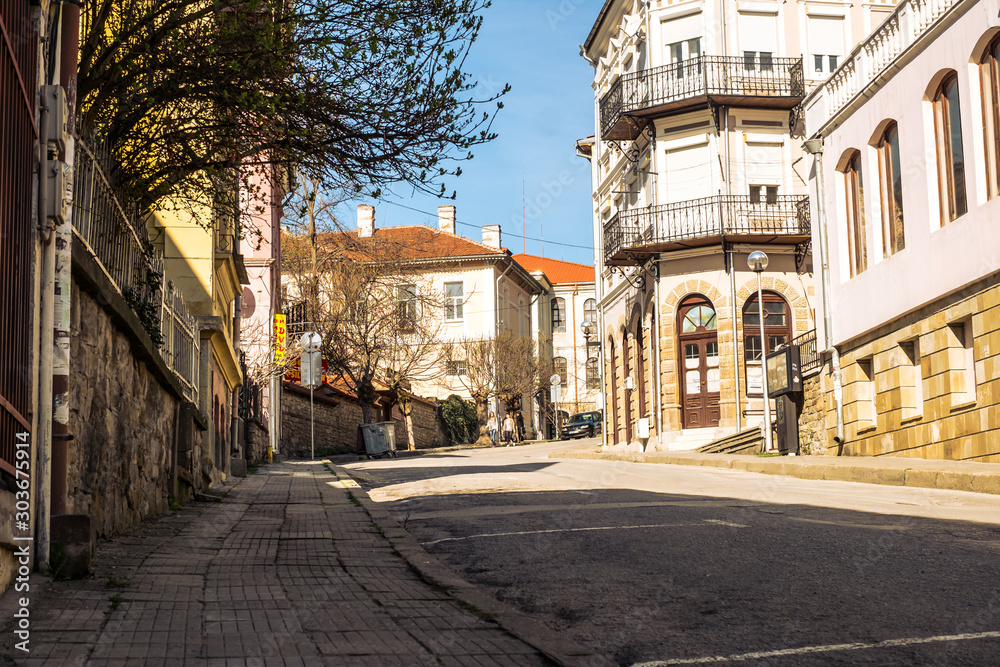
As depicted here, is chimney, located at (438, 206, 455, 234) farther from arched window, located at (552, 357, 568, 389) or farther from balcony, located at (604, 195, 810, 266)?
balcony, located at (604, 195, 810, 266)

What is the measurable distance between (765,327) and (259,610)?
93.0 ft

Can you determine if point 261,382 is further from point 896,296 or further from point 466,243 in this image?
point 466,243

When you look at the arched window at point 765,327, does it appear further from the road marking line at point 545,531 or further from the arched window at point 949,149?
the road marking line at point 545,531

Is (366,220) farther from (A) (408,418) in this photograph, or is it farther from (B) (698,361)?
(B) (698,361)

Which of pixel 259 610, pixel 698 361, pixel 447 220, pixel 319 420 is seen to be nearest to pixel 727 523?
pixel 259 610

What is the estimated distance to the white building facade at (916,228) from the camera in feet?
50.7

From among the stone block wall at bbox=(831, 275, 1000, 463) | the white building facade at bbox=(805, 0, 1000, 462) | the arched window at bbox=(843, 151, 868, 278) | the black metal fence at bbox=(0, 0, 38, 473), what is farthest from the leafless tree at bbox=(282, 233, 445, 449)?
the black metal fence at bbox=(0, 0, 38, 473)

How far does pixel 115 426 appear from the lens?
27.1 ft

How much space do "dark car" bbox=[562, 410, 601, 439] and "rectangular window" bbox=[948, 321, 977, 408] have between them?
4167 centimetres

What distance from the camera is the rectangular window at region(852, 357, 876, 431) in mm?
20078

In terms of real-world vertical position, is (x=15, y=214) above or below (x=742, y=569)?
above

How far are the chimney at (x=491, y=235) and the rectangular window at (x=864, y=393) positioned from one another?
53.2 meters

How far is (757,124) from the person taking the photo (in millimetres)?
32625

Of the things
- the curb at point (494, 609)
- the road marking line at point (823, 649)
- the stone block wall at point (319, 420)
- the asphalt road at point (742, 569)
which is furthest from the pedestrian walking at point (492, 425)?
the road marking line at point (823, 649)
